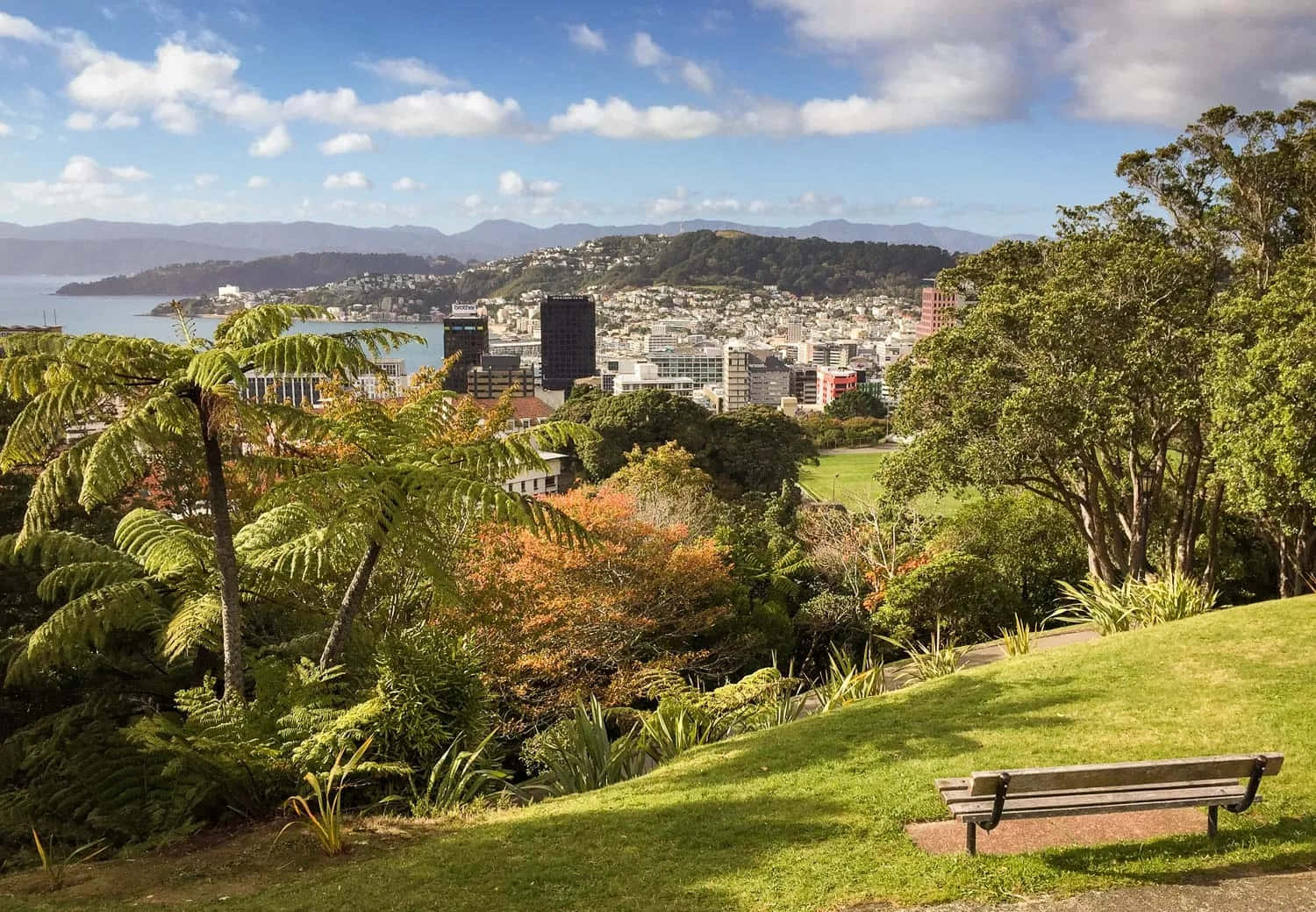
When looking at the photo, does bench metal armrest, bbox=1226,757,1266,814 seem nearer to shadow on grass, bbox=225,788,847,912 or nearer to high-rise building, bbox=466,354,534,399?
shadow on grass, bbox=225,788,847,912

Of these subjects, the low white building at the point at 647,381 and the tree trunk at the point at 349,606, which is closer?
the tree trunk at the point at 349,606

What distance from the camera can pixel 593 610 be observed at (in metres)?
11.5

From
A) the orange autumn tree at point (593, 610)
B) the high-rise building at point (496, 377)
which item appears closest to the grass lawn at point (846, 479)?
the orange autumn tree at point (593, 610)

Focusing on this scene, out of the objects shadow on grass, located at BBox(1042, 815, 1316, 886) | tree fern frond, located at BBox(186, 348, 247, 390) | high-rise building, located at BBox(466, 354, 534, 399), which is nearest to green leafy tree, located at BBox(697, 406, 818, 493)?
shadow on grass, located at BBox(1042, 815, 1316, 886)

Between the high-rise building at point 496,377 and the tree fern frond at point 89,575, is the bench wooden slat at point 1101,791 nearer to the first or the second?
the tree fern frond at point 89,575

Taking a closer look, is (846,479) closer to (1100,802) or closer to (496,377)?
(1100,802)

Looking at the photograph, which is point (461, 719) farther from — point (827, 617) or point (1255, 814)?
point (827, 617)

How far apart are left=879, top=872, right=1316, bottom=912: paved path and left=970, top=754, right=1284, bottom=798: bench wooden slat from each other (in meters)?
0.44

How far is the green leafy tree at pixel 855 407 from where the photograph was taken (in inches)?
3191

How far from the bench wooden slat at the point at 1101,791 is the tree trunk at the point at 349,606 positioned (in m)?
3.60

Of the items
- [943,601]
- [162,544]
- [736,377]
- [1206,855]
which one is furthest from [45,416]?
[736,377]

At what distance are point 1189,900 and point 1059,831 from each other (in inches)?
29.3

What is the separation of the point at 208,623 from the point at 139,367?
1770mm

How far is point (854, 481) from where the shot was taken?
49.4 meters
